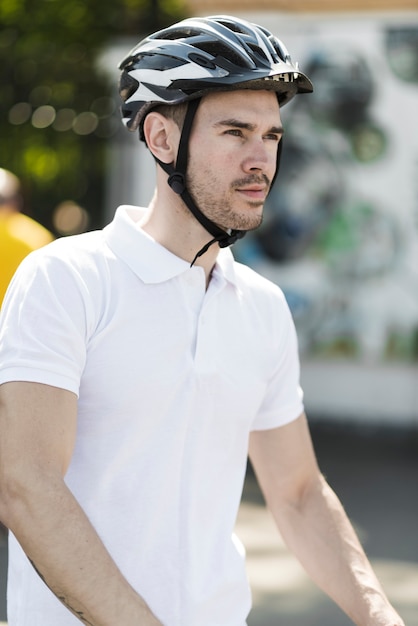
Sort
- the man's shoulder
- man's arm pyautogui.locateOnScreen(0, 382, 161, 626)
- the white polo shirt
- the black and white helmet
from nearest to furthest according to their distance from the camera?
1. man's arm pyautogui.locateOnScreen(0, 382, 161, 626)
2. the white polo shirt
3. the black and white helmet
4. the man's shoulder

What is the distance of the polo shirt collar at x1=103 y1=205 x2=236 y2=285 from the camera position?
2365 mm

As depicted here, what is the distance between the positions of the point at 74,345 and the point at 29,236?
4.30m

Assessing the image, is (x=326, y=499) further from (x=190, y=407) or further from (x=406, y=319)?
(x=406, y=319)

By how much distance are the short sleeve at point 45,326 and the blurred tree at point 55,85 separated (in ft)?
38.7

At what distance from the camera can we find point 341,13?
1095 centimetres

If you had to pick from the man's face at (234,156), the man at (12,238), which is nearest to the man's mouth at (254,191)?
the man's face at (234,156)

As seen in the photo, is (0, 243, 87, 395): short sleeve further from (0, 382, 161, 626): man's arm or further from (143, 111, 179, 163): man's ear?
(143, 111, 179, 163): man's ear

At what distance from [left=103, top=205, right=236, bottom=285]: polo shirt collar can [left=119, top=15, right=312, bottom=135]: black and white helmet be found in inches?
11.2

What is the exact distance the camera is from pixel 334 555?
2559mm

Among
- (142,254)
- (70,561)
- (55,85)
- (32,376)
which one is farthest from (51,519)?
(55,85)

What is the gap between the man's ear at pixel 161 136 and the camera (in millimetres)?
2566

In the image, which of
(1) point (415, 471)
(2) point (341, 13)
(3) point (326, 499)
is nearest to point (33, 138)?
(2) point (341, 13)

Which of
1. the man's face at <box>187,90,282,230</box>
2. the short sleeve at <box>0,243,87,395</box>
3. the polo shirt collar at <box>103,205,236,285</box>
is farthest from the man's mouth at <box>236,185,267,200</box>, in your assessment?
the short sleeve at <box>0,243,87,395</box>

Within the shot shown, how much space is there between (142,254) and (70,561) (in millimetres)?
667
